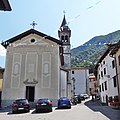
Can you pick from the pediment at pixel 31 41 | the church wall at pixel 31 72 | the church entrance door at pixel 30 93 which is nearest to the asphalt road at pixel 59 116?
the church wall at pixel 31 72

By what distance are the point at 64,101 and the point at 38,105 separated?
4.71m

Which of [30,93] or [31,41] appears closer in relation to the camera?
[30,93]

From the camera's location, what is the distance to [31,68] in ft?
90.1

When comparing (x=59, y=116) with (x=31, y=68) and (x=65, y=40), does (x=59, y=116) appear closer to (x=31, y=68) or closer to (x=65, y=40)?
(x=31, y=68)

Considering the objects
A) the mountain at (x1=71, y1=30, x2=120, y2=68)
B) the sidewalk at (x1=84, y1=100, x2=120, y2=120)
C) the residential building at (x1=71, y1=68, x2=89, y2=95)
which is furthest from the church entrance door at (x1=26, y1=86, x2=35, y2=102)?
the residential building at (x1=71, y1=68, x2=89, y2=95)

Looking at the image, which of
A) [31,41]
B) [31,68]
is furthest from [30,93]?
[31,41]

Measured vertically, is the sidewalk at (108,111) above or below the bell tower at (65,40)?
below

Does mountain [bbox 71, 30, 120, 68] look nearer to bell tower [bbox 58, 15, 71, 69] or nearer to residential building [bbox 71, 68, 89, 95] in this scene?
bell tower [bbox 58, 15, 71, 69]

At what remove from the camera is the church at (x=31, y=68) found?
26.6m

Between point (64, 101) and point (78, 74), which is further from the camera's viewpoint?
point (78, 74)

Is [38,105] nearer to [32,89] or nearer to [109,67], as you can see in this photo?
[32,89]

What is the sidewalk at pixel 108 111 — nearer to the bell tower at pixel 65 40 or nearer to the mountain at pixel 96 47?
the mountain at pixel 96 47

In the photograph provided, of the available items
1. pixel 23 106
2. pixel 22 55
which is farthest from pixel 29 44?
pixel 23 106

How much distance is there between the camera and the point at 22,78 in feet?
88.9
